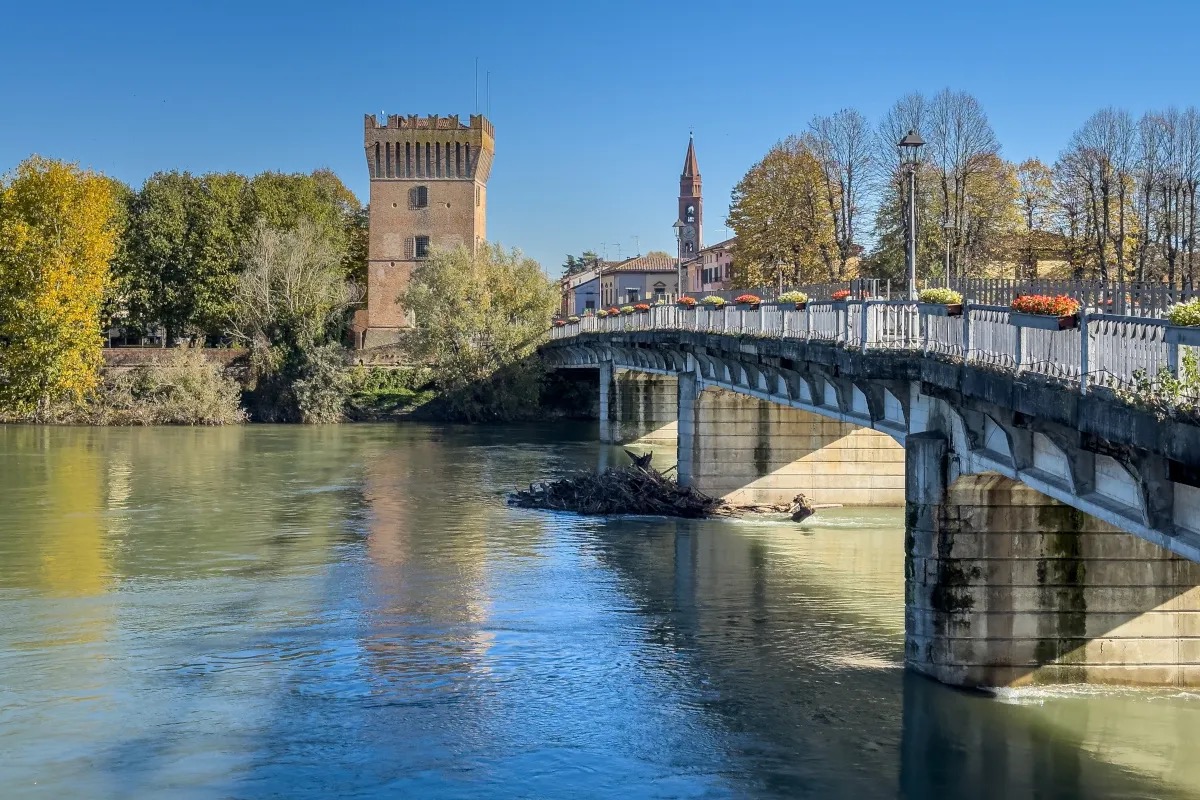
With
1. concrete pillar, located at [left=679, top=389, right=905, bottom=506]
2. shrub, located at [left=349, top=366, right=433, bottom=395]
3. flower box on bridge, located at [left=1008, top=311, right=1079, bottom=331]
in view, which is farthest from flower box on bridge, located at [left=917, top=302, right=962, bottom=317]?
shrub, located at [left=349, top=366, right=433, bottom=395]

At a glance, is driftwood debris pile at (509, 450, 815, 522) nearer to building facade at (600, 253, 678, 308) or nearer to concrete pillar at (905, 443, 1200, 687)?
concrete pillar at (905, 443, 1200, 687)

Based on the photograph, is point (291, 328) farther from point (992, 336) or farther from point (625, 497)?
point (992, 336)

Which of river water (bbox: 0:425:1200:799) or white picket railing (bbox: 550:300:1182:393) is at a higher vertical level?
white picket railing (bbox: 550:300:1182:393)

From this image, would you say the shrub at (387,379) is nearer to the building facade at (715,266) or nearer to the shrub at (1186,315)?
the building facade at (715,266)

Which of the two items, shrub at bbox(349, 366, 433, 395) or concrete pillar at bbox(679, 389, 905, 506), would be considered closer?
concrete pillar at bbox(679, 389, 905, 506)

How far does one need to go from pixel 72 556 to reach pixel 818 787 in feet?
65.2

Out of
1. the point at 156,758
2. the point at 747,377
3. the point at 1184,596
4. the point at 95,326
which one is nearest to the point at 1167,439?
the point at 1184,596

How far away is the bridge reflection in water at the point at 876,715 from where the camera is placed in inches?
632

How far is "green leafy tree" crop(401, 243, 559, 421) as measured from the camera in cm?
7650

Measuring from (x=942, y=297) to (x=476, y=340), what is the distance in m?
58.1

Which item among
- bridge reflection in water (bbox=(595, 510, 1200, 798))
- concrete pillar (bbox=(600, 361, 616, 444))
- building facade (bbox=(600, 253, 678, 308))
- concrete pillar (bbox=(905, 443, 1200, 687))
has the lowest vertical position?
bridge reflection in water (bbox=(595, 510, 1200, 798))

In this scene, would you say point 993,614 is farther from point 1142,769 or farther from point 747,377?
point 747,377

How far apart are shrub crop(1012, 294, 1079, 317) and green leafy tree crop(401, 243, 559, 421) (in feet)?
202

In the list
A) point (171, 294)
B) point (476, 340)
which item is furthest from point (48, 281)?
point (476, 340)
